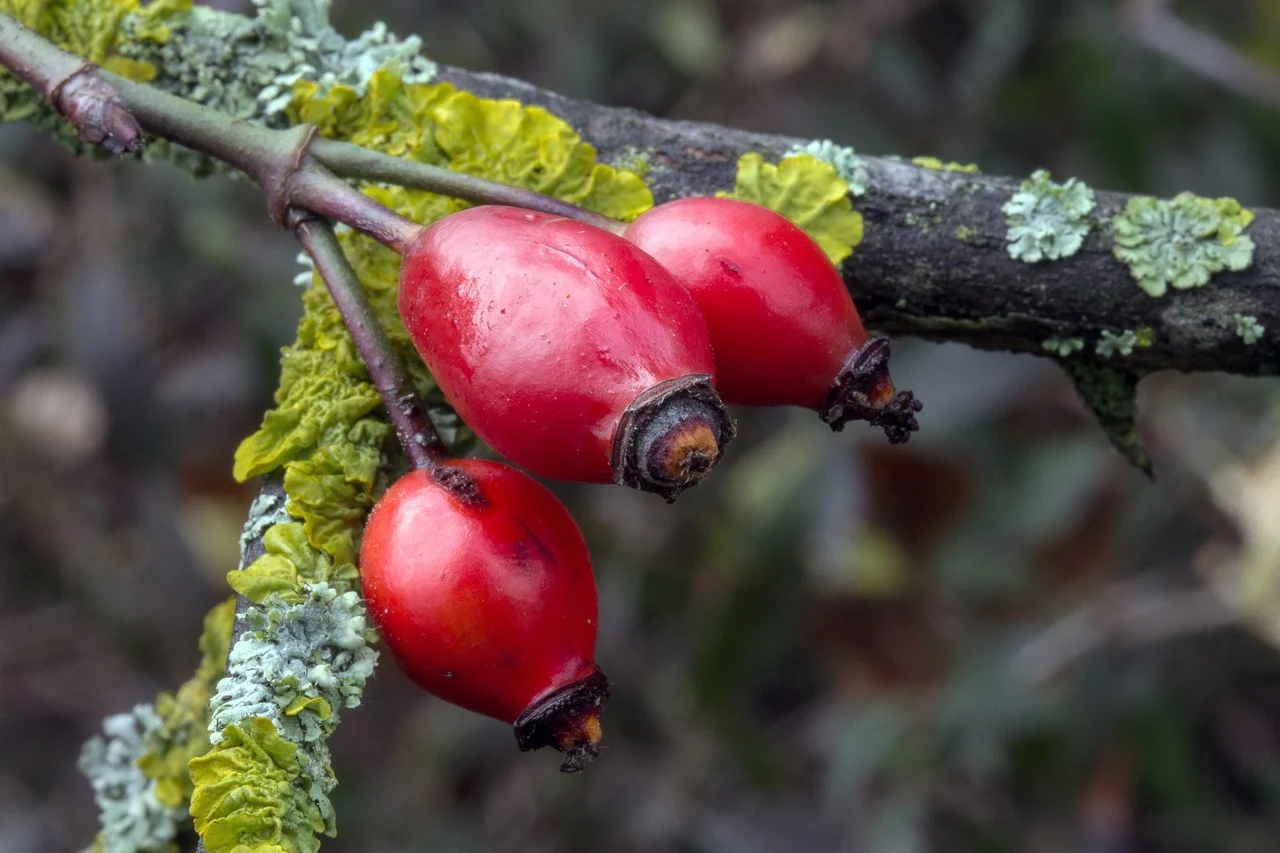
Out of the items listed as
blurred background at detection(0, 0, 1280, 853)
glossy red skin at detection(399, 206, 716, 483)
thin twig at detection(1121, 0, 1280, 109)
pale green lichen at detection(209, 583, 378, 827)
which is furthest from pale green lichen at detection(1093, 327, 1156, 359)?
thin twig at detection(1121, 0, 1280, 109)

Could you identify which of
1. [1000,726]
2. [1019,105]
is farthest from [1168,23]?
[1000,726]

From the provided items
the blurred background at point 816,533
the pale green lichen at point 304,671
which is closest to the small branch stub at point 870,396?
the pale green lichen at point 304,671

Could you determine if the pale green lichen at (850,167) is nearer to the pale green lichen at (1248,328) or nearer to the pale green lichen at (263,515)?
the pale green lichen at (1248,328)

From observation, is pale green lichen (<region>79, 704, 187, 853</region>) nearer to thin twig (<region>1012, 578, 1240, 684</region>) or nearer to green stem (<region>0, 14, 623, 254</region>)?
green stem (<region>0, 14, 623, 254</region>)

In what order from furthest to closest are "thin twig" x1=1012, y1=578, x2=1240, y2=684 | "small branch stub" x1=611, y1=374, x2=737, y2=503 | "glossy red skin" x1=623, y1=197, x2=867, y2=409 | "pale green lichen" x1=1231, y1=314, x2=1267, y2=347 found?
1. "thin twig" x1=1012, y1=578, x2=1240, y2=684
2. "pale green lichen" x1=1231, y1=314, x2=1267, y2=347
3. "glossy red skin" x1=623, y1=197, x2=867, y2=409
4. "small branch stub" x1=611, y1=374, x2=737, y2=503

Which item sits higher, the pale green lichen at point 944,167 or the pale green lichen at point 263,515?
the pale green lichen at point 944,167
